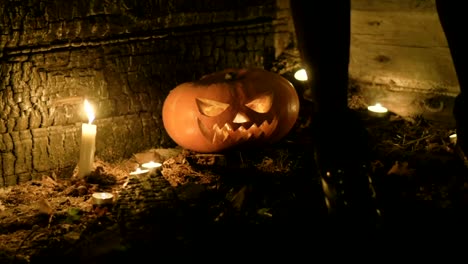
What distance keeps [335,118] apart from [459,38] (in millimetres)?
588

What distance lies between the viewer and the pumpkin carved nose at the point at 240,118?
9.93ft

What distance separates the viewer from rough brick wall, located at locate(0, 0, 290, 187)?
303 centimetres

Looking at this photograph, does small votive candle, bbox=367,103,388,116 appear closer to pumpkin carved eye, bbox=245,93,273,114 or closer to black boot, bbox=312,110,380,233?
pumpkin carved eye, bbox=245,93,273,114

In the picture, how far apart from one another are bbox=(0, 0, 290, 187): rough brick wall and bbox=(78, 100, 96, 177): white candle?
0.73 feet

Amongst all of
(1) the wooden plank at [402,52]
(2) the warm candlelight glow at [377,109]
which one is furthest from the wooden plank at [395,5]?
(2) the warm candlelight glow at [377,109]

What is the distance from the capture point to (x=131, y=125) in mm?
3389

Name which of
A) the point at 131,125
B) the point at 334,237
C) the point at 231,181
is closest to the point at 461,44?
the point at 334,237

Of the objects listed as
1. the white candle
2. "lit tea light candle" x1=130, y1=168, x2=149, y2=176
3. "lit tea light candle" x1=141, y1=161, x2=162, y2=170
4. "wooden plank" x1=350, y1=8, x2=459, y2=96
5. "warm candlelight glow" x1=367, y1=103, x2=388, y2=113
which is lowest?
"lit tea light candle" x1=130, y1=168, x2=149, y2=176

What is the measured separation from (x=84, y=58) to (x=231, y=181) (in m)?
1.15

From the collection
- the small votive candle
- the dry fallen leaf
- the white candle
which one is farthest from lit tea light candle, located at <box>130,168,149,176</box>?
the small votive candle

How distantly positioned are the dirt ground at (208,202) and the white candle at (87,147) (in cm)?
5

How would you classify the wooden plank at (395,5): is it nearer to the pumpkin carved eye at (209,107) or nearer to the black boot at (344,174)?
the pumpkin carved eye at (209,107)

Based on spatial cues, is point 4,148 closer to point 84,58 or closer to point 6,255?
point 84,58

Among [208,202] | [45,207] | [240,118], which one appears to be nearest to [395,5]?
[240,118]
